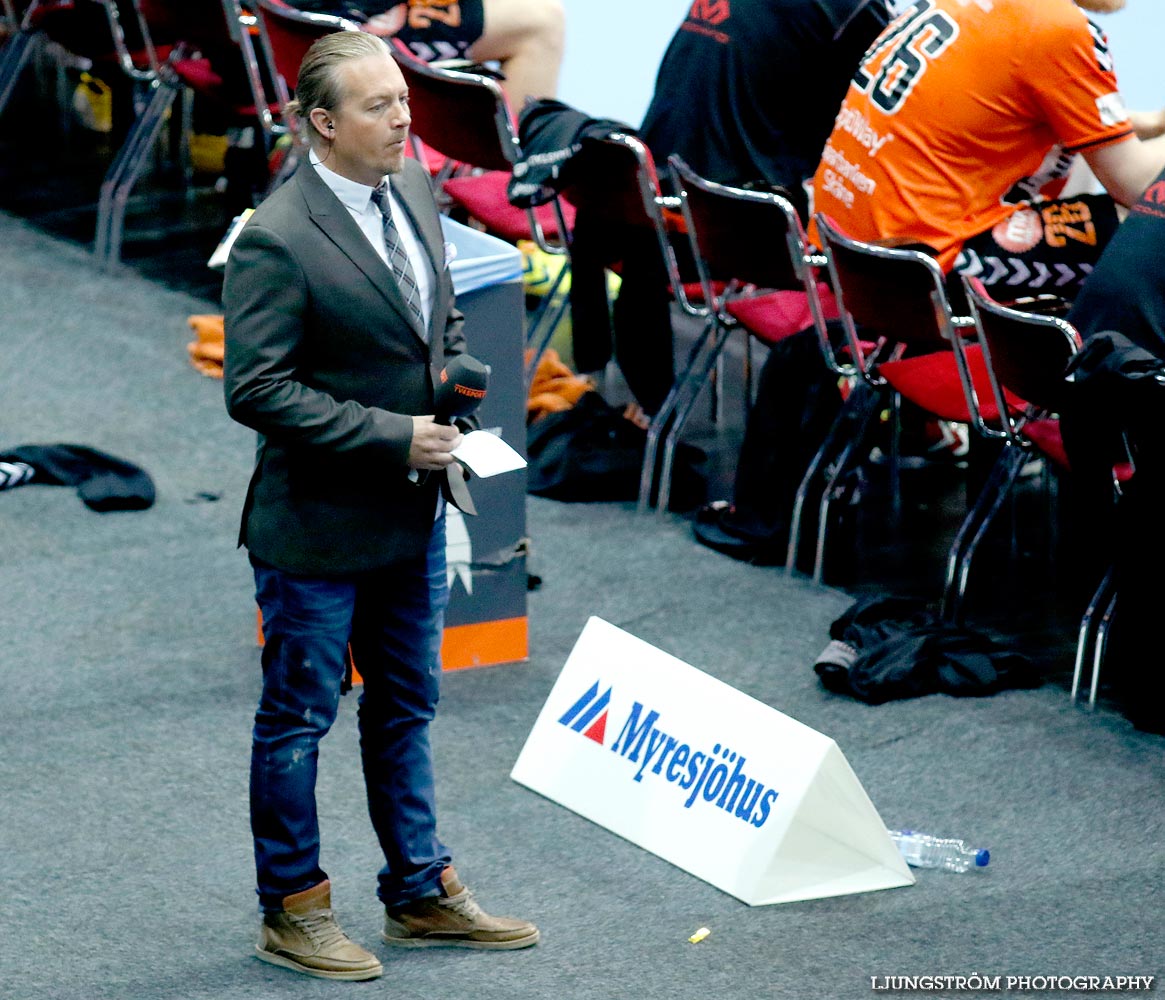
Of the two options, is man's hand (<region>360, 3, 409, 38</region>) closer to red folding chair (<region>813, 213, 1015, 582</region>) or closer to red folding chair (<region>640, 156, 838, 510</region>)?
red folding chair (<region>640, 156, 838, 510</region>)

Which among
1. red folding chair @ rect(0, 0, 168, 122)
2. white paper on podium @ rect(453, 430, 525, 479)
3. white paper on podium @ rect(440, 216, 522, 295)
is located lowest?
red folding chair @ rect(0, 0, 168, 122)

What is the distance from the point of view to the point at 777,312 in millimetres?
5023

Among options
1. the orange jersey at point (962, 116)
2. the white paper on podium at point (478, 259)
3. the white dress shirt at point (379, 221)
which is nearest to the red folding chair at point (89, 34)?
the orange jersey at point (962, 116)

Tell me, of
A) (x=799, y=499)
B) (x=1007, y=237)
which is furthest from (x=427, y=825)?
(x=1007, y=237)

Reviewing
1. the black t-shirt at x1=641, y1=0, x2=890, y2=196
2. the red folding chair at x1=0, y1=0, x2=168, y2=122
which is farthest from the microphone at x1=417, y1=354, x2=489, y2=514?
the red folding chair at x1=0, y1=0, x2=168, y2=122

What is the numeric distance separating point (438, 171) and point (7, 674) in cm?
268

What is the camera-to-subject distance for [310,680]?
2807mm

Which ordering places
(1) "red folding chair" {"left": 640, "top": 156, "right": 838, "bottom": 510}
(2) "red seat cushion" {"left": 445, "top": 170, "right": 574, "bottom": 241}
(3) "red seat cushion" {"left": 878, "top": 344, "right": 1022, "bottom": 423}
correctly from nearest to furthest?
(3) "red seat cushion" {"left": 878, "top": 344, "right": 1022, "bottom": 423} → (1) "red folding chair" {"left": 640, "top": 156, "right": 838, "bottom": 510} → (2) "red seat cushion" {"left": 445, "top": 170, "right": 574, "bottom": 241}

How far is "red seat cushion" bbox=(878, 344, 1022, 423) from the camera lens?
172 inches

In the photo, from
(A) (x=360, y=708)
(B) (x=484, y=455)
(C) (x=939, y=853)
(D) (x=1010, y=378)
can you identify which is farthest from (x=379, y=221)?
(D) (x=1010, y=378)

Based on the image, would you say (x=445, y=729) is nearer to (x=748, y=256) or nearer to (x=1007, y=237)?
(x=748, y=256)

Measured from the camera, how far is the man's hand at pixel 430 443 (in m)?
2.72

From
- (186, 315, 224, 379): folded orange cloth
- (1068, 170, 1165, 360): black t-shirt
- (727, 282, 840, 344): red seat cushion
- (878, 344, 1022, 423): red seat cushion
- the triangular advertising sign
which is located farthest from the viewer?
(186, 315, 224, 379): folded orange cloth

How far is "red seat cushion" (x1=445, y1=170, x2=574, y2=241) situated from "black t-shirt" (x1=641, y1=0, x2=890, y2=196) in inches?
15.3
